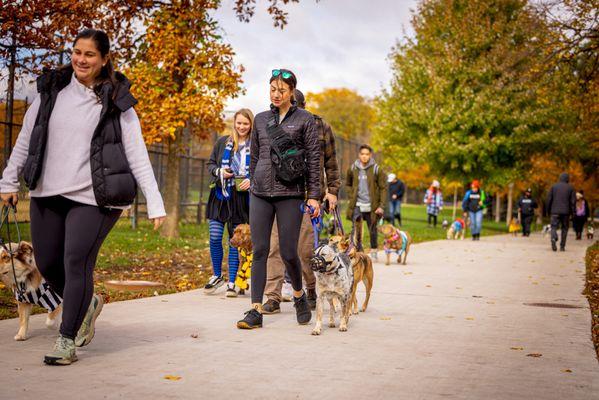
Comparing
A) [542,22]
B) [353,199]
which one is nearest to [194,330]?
[353,199]

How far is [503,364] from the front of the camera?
607 centimetres

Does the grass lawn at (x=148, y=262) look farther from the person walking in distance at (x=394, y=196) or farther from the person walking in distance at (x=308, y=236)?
the person walking in distance at (x=394, y=196)

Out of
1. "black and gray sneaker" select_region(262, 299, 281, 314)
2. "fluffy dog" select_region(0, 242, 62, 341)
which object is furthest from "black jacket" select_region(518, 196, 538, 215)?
"fluffy dog" select_region(0, 242, 62, 341)

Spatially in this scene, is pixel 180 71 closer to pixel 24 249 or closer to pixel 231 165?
pixel 231 165

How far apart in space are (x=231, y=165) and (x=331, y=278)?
8.35ft

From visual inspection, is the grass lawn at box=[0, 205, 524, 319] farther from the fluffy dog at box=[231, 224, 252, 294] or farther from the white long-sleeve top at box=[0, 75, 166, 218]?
the white long-sleeve top at box=[0, 75, 166, 218]

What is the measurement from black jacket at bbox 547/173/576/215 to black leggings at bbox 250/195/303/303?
1608 cm

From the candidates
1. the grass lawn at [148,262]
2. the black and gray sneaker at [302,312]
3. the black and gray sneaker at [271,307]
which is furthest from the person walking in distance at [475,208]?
the black and gray sneaker at [302,312]

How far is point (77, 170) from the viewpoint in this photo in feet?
17.6

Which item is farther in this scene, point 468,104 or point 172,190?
point 468,104

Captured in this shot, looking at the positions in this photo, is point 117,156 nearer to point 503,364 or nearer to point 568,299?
point 503,364

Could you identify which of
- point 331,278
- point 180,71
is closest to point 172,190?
point 180,71

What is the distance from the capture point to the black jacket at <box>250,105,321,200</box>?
23.6ft

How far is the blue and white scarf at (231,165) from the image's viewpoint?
923cm
